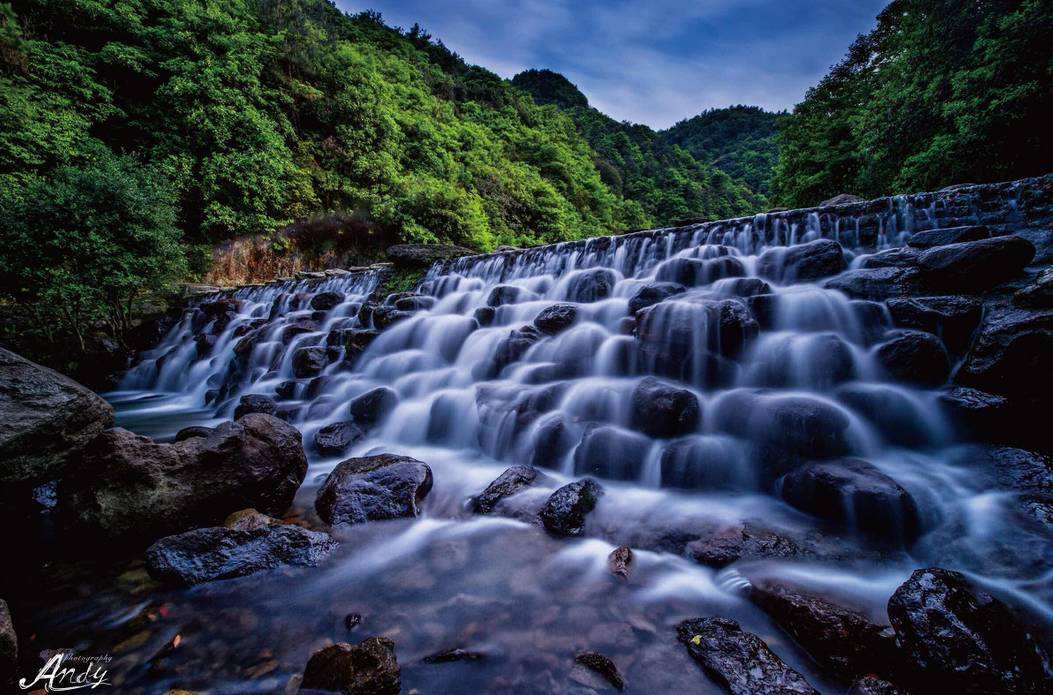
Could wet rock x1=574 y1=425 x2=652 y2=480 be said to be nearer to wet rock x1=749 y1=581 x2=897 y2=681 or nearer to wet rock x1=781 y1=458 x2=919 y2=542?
wet rock x1=781 y1=458 x2=919 y2=542

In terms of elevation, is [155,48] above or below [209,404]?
above

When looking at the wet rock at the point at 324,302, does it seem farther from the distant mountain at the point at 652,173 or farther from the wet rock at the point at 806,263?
the distant mountain at the point at 652,173

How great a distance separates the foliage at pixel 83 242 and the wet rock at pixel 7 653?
30.1ft

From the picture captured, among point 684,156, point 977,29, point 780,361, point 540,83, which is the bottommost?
point 780,361

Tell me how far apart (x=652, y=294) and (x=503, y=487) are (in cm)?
432

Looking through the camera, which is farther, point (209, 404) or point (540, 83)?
point (540, 83)

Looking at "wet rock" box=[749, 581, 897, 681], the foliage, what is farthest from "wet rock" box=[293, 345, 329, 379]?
"wet rock" box=[749, 581, 897, 681]

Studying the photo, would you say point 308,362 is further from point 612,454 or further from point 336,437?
point 612,454

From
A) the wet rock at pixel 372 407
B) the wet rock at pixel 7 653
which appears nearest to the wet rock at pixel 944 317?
the wet rock at pixel 372 407

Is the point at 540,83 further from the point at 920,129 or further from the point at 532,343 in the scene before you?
the point at 532,343

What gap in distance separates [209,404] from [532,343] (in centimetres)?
650

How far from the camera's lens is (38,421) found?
289 cm

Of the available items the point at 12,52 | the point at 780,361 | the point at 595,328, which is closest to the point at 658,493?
the point at 780,361

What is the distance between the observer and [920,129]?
10938mm
